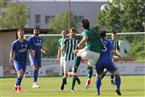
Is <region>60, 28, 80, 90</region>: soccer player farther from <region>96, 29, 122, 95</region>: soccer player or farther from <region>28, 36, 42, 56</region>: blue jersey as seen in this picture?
<region>96, 29, 122, 95</region>: soccer player

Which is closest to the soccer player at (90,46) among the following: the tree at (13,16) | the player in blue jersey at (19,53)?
the player in blue jersey at (19,53)

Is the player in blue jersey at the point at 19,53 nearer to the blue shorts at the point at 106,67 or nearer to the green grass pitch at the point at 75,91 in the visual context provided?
the green grass pitch at the point at 75,91

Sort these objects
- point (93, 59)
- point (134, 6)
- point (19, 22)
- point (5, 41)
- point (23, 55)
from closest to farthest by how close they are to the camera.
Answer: point (93, 59) → point (23, 55) → point (5, 41) → point (19, 22) → point (134, 6)

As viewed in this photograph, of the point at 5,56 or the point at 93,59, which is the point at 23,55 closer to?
the point at 93,59

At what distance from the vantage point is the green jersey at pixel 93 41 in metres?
16.4

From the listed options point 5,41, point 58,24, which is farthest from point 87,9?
point 5,41

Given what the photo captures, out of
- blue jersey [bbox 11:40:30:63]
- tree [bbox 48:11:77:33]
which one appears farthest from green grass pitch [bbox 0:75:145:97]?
tree [bbox 48:11:77:33]

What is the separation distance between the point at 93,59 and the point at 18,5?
60.2 m

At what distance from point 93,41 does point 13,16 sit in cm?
5808

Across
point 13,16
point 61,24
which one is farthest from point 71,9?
point 13,16

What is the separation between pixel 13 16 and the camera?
242 ft

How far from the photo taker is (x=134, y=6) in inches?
3366

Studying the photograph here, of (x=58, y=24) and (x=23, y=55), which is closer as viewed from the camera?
(x=23, y=55)

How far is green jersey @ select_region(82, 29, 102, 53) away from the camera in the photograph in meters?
16.4
